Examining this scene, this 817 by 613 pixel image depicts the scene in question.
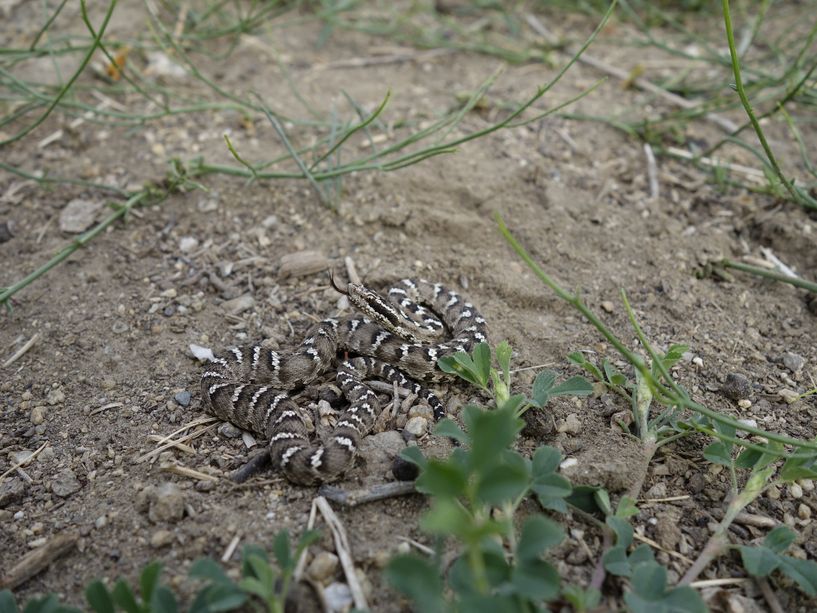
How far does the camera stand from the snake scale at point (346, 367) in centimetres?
419

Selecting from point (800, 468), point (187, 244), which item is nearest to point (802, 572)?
point (800, 468)

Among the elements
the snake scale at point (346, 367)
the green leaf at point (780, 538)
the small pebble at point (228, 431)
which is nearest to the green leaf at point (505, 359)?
the snake scale at point (346, 367)

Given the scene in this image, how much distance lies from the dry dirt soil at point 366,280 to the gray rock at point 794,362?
26mm

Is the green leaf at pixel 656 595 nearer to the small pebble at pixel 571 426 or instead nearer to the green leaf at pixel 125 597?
the small pebble at pixel 571 426

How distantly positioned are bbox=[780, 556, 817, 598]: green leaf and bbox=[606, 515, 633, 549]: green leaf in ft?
2.46

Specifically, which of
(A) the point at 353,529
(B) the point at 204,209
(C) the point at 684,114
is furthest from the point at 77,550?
(C) the point at 684,114

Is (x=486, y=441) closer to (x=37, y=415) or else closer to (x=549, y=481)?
(x=549, y=481)

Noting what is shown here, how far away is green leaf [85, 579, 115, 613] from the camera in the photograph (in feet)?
9.70

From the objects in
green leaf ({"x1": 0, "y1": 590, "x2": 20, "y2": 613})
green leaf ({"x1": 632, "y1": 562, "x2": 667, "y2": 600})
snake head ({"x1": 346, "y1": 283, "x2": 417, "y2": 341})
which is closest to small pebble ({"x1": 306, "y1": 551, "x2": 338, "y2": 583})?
green leaf ({"x1": 0, "y1": 590, "x2": 20, "y2": 613})

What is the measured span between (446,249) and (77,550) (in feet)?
11.8

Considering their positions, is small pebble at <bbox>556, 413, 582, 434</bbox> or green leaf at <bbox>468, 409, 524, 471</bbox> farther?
small pebble at <bbox>556, 413, 582, 434</bbox>

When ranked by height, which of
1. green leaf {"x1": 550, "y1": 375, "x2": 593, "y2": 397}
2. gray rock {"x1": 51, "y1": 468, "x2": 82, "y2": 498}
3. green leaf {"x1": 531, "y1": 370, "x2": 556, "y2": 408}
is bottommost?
gray rock {"x1": 51, "y1": 468, "x2": 82, "y2": 498}

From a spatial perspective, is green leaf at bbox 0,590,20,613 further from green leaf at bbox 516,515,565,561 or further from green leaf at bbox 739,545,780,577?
green leaf at bbox 739,545,780,577

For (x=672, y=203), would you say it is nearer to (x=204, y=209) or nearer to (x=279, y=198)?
(x=279, y=198)
